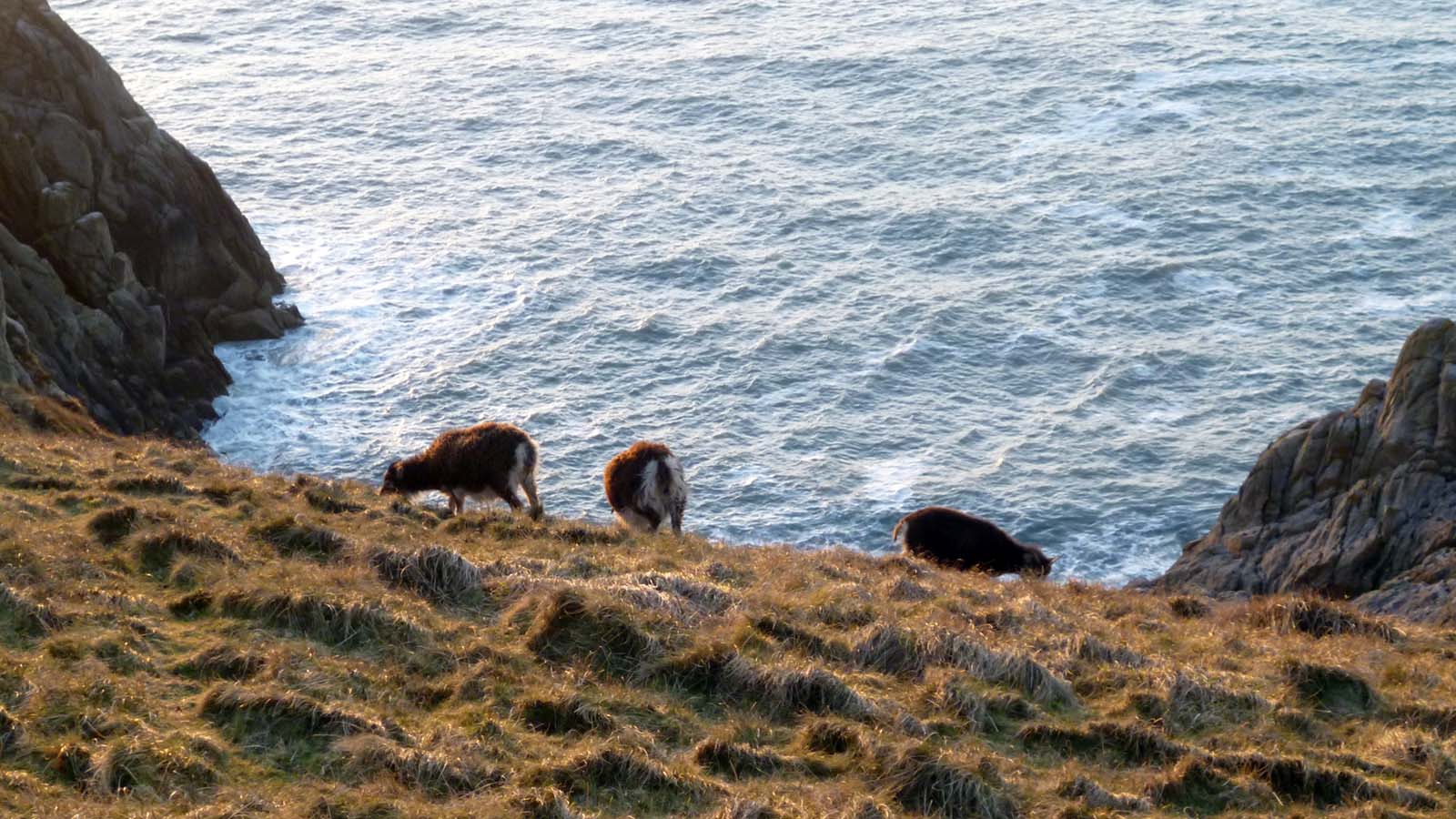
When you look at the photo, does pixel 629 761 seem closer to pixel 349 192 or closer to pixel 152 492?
pixel 152 492

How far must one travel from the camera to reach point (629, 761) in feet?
37.2

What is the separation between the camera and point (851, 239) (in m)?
60.3

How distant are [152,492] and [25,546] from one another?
4391 millimetres

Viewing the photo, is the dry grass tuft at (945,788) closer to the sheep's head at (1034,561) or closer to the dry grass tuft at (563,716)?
the dry grass tuft at (563,716)

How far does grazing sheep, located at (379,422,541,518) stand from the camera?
24.0 meters

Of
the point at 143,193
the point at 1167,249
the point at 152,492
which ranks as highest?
the point at 152,492

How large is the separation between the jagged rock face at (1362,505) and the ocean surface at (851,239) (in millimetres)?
8307

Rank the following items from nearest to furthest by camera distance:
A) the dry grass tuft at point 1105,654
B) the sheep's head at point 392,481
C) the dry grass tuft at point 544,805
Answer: the dry grass tuft at point 544,805
the dry grass tuft at point 1105,654
the sheep's head at point 392,481

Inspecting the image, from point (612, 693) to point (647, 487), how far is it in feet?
34.7

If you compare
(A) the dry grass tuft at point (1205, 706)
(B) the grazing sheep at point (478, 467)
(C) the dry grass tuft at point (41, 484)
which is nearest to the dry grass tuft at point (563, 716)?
(A) the dry grass tuft at point (1205, 706)

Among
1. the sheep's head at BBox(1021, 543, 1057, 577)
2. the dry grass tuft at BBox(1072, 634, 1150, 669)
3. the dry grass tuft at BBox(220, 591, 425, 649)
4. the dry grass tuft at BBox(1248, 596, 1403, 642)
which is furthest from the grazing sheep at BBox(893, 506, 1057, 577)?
the dry grass tuft at BBox(220, 591, 425, 649)

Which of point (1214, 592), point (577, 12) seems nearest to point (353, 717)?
point (1214, 592)

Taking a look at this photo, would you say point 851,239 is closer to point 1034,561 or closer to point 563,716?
point 1034,561

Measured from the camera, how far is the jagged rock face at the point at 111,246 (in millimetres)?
39000
